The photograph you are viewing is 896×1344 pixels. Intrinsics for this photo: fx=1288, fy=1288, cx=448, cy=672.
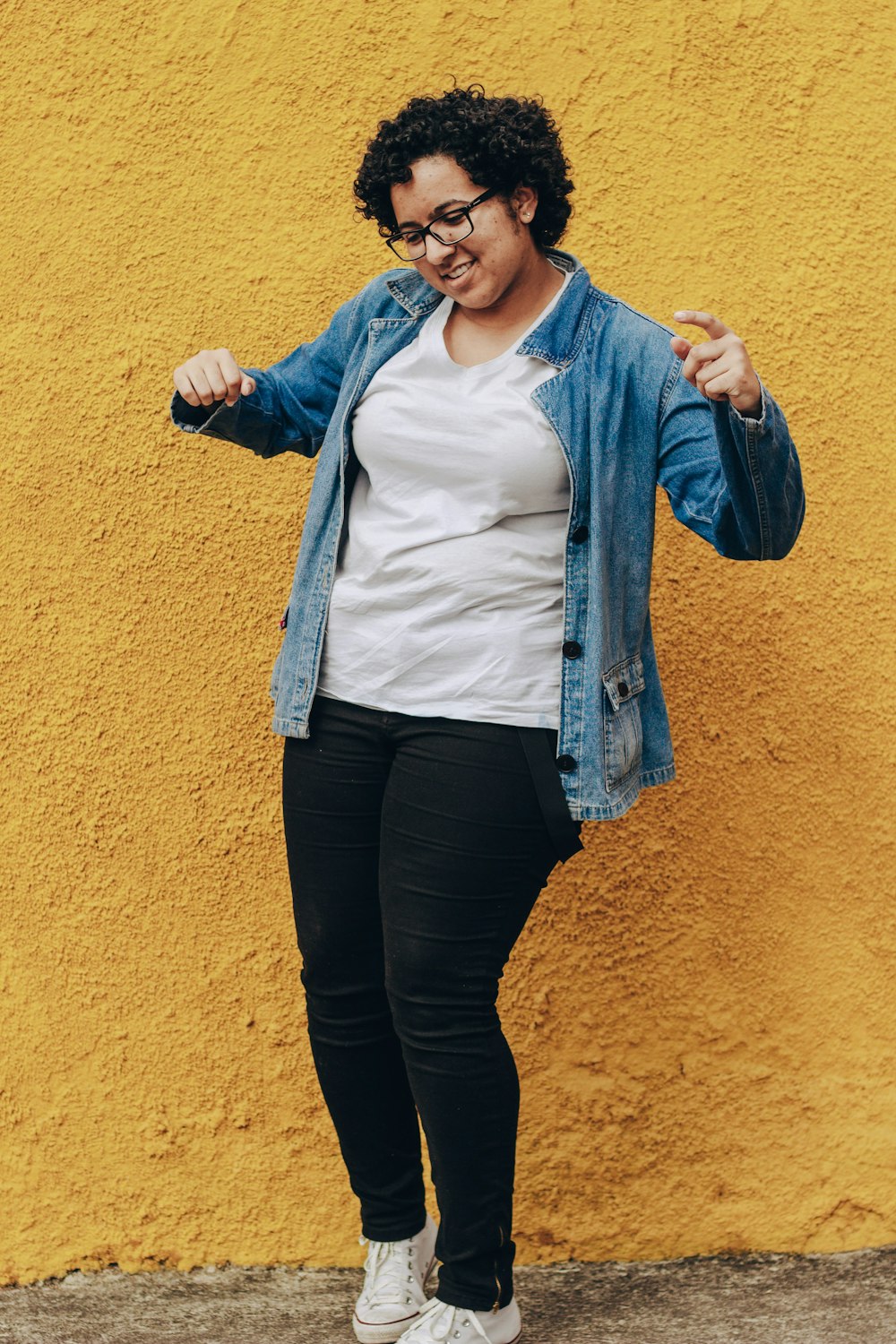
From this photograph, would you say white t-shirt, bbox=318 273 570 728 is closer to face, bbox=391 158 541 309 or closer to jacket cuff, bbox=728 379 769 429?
face, bbox=391 158 541 309

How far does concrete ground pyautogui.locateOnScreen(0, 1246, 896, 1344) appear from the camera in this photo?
7.16 ft

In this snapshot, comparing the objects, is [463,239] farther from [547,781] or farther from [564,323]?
[547,781]

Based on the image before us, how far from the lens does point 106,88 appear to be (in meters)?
2.44

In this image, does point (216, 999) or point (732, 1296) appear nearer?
point (732, 1296)

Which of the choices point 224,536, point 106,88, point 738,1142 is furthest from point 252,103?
point 738,1142

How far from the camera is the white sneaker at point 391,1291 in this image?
6.77ft

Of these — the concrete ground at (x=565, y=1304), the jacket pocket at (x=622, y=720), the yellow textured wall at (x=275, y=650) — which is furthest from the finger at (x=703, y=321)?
the concrete ground at (x=565, y=1304)

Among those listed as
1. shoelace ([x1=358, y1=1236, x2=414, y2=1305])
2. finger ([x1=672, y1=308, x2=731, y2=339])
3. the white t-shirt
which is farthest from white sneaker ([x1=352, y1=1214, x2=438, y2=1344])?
finger ([x1=672, y1=308, x2=731, y2=339])

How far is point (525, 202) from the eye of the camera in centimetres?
184

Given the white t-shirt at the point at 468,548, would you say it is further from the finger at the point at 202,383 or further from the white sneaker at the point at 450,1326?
the white sneaker at the point at 450,1326

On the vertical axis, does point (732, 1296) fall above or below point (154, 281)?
below

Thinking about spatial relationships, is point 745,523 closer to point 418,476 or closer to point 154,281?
point 418,476

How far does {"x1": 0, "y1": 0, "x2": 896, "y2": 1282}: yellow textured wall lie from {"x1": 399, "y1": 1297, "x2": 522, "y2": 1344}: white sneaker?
52cm

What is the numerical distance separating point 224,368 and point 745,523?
0.78 metres
